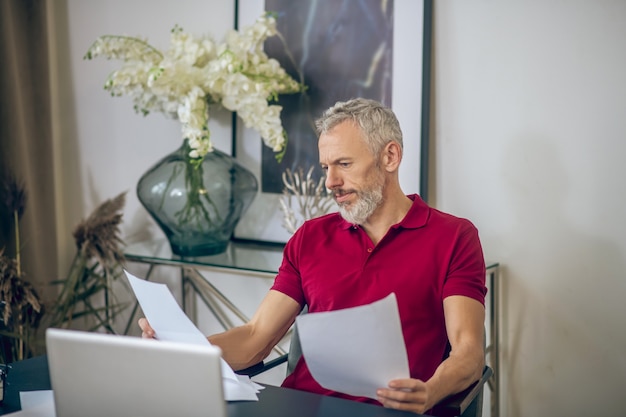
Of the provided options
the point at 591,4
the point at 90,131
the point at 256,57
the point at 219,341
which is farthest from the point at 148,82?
Answer: the point at 591,4

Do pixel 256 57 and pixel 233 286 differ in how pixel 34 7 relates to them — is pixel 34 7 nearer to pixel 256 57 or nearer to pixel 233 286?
pixel 256 57

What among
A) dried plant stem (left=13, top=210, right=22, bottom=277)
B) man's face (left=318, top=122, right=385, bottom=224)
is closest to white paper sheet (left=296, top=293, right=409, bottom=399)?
man's face (left=318, top=122, right=385, bottom=224)

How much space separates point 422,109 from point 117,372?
154 centimetres

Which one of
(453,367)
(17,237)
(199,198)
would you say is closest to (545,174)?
(453,367)

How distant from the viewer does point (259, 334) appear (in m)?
1.81

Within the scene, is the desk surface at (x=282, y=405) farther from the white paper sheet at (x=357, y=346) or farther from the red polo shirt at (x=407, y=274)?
the red polo shirt at (x=407, y=274)

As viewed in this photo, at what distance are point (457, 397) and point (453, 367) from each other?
0.06 meters

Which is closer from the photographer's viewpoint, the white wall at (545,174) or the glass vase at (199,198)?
the white wall at (545,174)

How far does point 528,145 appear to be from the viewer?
7.42 ft

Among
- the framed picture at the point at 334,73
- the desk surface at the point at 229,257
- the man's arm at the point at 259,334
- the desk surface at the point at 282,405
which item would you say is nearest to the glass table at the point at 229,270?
the desk surface at the point at 229,257

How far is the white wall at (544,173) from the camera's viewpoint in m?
2.15

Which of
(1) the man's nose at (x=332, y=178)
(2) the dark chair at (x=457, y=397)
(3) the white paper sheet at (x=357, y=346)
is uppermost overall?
(1) the man's nose at (x=332, y=178)

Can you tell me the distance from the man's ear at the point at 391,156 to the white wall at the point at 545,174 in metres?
0.59

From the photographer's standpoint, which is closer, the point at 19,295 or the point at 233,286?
the point at 19,295
